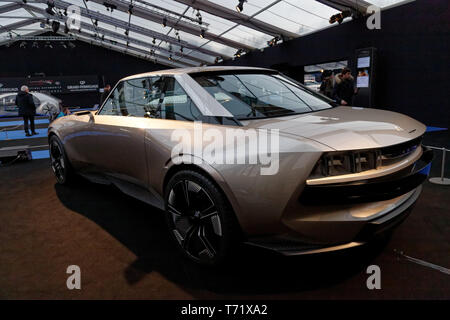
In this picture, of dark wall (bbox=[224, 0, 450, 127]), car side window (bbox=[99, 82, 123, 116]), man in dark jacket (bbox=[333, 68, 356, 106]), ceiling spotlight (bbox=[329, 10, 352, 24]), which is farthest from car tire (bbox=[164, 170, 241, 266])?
ceiling spotlight (bbox=[329, 10, 352, 24])

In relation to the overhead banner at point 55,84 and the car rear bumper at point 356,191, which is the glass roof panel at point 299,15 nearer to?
the car rear bumper at point 356,191

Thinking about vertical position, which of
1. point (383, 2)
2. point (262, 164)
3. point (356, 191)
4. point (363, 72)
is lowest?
point (356, 191)

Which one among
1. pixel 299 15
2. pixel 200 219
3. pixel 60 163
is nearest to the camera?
pixel 200 219

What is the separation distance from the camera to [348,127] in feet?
5.65

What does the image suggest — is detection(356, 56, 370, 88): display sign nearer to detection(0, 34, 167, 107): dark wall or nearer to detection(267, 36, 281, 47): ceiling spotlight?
detection(267, 36, 281, 47): ceiling spotlight

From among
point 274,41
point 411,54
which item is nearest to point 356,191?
point 411,54

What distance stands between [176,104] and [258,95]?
59 centimetres

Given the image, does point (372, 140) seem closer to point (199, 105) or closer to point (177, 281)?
point (199, 105)

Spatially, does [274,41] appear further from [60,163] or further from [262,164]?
[262,164]

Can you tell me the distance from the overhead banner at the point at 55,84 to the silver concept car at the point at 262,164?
25.8m

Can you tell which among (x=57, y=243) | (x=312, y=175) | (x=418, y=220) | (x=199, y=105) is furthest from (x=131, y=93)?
(x=418, y=220)

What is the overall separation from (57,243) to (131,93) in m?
1.39

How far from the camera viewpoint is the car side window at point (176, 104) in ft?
7.12

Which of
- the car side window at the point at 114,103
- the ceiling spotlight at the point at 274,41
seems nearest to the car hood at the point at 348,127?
the car side window at the point at 114,103
